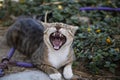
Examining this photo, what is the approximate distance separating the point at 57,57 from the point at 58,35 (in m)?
0.34

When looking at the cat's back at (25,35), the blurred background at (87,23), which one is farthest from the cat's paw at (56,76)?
the cat's back at (25,35)

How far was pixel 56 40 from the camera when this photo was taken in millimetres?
3414

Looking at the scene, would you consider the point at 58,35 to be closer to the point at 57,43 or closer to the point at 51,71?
the point at 57,43

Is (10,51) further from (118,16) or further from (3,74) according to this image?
(118,16)

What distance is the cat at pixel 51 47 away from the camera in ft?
11.2

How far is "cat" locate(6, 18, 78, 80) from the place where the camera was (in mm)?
3410

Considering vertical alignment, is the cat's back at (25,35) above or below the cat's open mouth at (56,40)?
below

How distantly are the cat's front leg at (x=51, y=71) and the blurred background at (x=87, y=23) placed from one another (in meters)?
0.48

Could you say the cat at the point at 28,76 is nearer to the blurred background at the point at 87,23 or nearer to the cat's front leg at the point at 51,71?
the cat's front leg at the point at 51,71

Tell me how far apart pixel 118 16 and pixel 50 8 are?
51.4 inches

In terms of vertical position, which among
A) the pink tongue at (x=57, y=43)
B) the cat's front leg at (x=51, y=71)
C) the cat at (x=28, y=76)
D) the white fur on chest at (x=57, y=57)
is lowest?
the cat at (x=28, y=76)

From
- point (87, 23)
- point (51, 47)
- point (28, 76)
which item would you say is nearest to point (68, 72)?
point (51, 47)

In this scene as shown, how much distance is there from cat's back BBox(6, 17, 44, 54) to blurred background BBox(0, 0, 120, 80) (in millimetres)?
576

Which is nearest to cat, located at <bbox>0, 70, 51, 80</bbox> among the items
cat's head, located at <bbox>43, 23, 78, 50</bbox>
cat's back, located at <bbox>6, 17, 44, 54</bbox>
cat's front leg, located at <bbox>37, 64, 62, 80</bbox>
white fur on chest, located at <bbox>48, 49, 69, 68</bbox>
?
cat's front leg, located at <bbox>37, 64, 62, 80</bbox>
